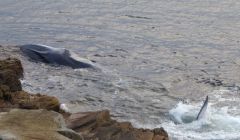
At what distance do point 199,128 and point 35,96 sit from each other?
4476 mm

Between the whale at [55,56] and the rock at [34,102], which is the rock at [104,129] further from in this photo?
the whale at [55,56]

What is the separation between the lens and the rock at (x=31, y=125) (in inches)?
396

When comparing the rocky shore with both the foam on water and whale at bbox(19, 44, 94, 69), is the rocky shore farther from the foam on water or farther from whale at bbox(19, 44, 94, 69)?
whale at bbox(19, 44, 94, 69)

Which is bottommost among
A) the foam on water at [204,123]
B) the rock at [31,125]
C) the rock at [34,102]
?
the foam on water at [204,123]

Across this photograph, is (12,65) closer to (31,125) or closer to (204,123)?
(204,123)

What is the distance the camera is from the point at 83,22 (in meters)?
27.0

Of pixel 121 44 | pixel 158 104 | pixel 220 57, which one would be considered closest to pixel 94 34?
pixel 121 44

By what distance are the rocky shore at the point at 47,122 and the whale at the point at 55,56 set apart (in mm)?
4048

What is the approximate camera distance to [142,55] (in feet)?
71.9

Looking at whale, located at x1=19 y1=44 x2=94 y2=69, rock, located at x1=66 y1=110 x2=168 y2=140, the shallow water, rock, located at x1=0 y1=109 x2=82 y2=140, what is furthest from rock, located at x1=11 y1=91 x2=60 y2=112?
whale, located at x1=19 y1=44 x2=94 y2=69

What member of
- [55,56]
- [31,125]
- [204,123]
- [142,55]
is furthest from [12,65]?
[31,125]

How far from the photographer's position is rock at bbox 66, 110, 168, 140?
11.8 metres

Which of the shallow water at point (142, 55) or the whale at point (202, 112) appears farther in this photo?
the shallow water at point (142, 55)

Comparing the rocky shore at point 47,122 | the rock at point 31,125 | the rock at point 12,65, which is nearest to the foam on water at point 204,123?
the rocky shore at point 47,122
